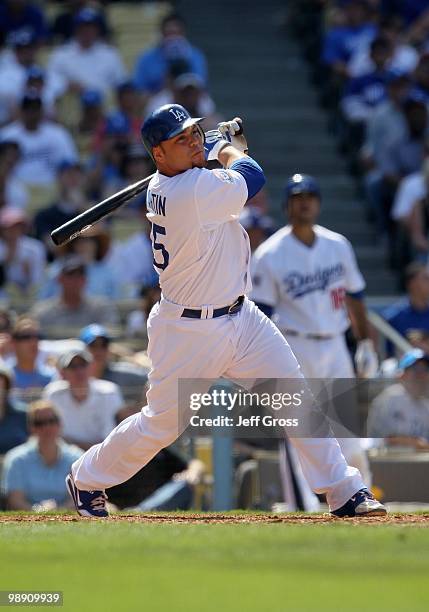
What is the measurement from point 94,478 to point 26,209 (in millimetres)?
7811

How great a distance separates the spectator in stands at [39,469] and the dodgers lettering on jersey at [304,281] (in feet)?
5.31

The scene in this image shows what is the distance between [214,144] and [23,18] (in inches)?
403

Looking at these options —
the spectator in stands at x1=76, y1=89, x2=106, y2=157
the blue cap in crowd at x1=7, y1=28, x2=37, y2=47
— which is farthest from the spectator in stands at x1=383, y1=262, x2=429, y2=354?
the blue cap in crowd at x1=7, y1=28, x2=37, y2=47

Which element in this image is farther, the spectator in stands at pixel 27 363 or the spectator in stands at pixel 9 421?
the spectator in stands at pixel 27 363

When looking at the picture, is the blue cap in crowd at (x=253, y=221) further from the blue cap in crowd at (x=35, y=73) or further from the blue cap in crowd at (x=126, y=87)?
the blue cap in crowd at (x=35, y=73)

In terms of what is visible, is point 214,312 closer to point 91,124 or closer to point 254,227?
point 254,227

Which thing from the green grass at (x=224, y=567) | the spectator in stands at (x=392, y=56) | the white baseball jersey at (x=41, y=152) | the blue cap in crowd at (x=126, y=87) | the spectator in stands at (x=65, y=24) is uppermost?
the spectator in stands at (x=65, y=24)

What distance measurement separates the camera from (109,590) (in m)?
5.25

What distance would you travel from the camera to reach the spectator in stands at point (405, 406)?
1062 centimetres

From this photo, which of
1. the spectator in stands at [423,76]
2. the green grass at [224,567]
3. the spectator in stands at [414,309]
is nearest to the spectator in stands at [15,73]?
the spectator in stands at [423,76]

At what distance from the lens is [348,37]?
54.8ft

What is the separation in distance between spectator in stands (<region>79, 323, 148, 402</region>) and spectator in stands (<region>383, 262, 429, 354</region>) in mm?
2279

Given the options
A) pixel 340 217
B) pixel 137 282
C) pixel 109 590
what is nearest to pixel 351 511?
pixel 109 590

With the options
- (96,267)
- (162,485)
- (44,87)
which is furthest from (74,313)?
(44,87)
